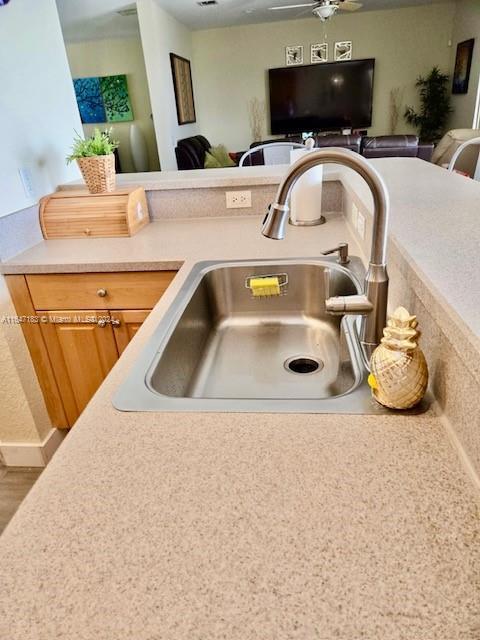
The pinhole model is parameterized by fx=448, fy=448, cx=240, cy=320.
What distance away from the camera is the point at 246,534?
1.63 feet

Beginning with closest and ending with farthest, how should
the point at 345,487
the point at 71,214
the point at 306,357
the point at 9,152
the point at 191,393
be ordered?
the point at 345,487, the point at 191,393, the point at 306,357, the point at 9,152, the point at 71,214

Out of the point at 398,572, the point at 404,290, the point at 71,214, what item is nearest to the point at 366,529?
the point at 398,572

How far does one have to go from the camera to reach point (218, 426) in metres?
0.68

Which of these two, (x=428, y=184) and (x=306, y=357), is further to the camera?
(x=428, y=184)

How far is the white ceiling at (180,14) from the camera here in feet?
15.8

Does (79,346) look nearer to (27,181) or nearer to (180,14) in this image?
(27,181)

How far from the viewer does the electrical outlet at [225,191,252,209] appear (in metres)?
1.92

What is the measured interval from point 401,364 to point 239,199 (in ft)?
4.77

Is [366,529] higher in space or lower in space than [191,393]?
higher

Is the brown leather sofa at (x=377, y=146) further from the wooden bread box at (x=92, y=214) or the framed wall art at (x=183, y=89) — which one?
the wooden bread box at (x=92, y=214)

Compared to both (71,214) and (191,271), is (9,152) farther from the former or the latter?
(191,271)

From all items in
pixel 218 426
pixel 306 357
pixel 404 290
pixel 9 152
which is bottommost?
pixel 306 357

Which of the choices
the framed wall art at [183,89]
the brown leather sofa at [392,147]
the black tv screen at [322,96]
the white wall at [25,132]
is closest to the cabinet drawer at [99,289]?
the white wall at [25,132]

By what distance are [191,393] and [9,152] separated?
125 cm
